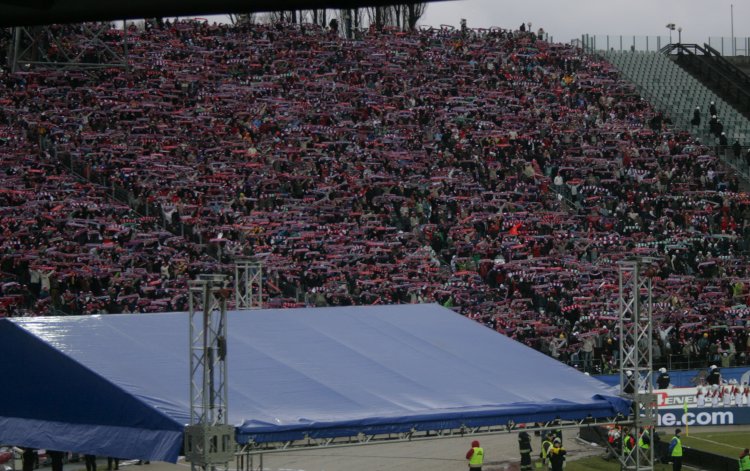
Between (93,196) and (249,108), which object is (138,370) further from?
(249,108)

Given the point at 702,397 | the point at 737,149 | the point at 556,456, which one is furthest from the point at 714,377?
the point at 737,149

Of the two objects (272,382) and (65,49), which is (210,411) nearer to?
(272,382)

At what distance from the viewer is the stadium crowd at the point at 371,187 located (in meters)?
43.5

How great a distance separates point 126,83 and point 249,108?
15.7 feet

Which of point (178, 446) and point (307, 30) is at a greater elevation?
point (307, 30)

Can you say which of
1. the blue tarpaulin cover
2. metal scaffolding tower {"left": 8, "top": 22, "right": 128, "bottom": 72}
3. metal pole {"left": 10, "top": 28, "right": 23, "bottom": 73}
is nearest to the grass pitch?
the blue tarpaulin cover

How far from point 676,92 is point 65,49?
2814cm

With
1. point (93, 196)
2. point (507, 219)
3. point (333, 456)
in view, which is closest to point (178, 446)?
point (333, 456)

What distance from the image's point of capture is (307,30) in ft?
200

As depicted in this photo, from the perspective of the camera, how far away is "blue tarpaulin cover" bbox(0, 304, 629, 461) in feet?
72.9

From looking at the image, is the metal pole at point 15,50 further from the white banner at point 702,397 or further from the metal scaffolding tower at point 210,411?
the metal scaffolding tower at point 210,411

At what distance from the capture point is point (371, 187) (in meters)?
50.1

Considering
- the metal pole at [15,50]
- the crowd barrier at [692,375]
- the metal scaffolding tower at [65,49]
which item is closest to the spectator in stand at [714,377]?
the crowd barrier at [692,375]

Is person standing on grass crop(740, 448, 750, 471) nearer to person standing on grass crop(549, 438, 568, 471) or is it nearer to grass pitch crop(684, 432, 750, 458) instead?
person standing on grass crop(549, 438, 568, 471)
